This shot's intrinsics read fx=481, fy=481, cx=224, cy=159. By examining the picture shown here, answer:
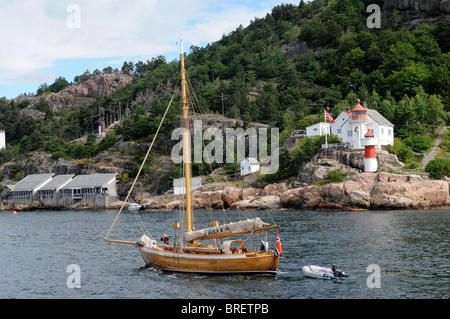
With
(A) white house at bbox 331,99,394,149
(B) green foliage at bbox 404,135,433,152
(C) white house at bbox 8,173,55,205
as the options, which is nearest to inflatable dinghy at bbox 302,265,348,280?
(A) white house at bbox 331,99,394,149

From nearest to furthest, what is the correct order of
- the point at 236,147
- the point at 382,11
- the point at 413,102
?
the point at 413,102, the point at 236,147, the point at 382,11

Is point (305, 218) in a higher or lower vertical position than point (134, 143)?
lower

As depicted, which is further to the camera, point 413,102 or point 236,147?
point 236,147

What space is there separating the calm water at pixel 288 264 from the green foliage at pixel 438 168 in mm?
16786

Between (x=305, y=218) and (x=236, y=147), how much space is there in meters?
62.6

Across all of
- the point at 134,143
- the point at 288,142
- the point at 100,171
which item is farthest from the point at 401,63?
the point at 100,171

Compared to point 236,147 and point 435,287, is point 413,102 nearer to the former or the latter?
point 236,147

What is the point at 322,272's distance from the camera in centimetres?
3606

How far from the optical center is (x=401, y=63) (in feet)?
449

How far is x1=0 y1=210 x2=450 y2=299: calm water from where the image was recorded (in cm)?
3322

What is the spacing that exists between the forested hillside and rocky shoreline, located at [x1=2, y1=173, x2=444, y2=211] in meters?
17.3

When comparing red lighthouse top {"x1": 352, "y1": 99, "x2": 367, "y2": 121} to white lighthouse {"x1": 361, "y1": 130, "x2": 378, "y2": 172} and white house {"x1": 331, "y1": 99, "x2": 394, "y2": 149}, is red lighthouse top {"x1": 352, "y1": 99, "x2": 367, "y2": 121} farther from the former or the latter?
white lighthouse {"x1": 361, "y1": 130, "x2": 378, "y2": 172}

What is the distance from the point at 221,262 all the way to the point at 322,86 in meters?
134

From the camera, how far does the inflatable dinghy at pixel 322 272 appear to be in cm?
3572
